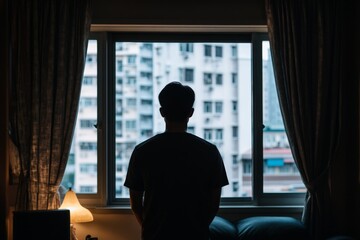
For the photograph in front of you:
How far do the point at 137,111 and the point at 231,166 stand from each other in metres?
0.88

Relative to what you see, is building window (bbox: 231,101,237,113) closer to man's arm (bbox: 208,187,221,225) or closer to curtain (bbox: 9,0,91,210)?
curtain (bbox: 9,0,91,210)

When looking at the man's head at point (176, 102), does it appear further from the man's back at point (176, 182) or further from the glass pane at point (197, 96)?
the glass pane at point (197, 96)

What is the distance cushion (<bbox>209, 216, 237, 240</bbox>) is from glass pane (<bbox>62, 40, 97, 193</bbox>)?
3.38ft

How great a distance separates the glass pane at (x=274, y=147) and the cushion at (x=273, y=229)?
45 centimetres

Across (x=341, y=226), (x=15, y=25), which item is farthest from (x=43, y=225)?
(x=341, y=226)

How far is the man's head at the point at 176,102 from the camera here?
1.84 m

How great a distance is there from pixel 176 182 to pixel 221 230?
5.08 ft

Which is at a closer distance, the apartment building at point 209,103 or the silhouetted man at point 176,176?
the silhouetted man at point 176,176

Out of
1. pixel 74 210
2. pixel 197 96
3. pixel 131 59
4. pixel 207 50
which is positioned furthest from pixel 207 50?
pixel 74 210

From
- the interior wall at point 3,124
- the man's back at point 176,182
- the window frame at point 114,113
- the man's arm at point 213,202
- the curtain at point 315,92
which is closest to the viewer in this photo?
the man's back at point 176,182

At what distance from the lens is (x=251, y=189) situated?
376 centimetres

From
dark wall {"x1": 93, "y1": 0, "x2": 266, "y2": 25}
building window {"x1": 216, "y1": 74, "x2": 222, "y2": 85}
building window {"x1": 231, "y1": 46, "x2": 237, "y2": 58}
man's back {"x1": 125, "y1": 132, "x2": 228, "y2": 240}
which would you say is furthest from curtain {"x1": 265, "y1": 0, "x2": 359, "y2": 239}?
man's back {"x1": 125, "y1": 132, "x2": 228, "y2": 240}

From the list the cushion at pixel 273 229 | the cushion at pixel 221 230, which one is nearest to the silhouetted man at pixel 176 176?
the cushion at pixel 221 230

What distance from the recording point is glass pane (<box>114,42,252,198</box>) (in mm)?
3729
